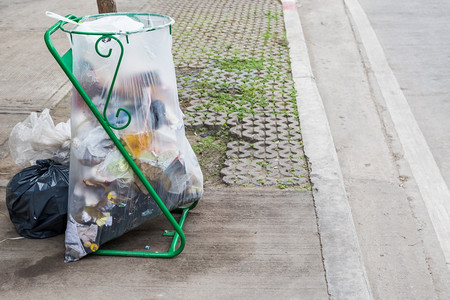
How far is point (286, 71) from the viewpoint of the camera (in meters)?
6.95

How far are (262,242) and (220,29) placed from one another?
5813 mm

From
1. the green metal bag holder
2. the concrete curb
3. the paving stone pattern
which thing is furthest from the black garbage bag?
the concrete curb

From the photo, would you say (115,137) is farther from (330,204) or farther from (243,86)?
(243,86)

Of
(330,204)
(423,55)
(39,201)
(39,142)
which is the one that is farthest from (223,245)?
(423,55)

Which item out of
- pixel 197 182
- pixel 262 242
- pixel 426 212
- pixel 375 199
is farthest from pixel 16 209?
pixel 426 212

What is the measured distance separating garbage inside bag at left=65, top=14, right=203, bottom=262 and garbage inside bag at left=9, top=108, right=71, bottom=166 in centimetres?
53

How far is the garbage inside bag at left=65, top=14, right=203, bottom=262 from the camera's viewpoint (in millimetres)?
3227

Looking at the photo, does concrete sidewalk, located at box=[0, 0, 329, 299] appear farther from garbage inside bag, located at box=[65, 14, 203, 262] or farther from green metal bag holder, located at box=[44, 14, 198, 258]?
garbage inside bag, located at box=[65, 14, 203, 262]

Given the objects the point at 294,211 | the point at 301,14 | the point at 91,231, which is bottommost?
the point at 301,14

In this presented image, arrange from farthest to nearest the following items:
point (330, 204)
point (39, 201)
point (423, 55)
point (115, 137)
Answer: point (423, 55), point (330, 204), point (39, 201), point (115, 137)

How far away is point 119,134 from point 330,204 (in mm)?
1641

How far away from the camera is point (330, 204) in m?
4.09

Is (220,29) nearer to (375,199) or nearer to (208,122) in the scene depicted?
(208,122)

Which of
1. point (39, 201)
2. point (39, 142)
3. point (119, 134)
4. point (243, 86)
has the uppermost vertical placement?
point (119, 134)
